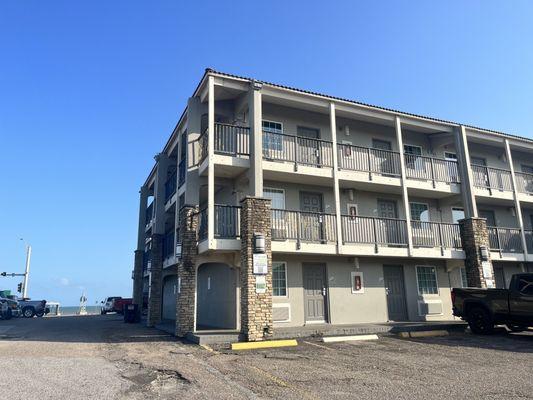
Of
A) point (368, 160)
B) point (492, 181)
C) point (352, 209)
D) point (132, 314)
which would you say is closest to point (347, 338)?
point (352, 209)

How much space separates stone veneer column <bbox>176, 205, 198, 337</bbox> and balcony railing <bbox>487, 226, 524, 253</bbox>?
1290 centimetres

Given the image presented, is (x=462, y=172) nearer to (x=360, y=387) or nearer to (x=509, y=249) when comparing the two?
(x=509, y=249)

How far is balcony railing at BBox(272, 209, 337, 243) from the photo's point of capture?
14.4 metres

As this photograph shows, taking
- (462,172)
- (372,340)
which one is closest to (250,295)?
(372,340)

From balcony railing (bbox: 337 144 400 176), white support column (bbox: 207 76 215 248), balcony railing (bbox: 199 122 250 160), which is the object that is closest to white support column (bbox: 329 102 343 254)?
balcony railing (bbox: 337 144 400 176)

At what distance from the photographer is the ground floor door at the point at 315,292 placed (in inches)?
623

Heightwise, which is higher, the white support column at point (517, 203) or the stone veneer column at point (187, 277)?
the white support column at point (517, 203)

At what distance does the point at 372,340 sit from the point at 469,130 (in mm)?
11568

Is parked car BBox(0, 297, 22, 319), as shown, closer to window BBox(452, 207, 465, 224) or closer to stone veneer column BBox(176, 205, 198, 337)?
stone veneer column BBox(176, 205, 198, 337)

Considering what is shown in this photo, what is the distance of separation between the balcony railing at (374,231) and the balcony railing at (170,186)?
8.14 metres

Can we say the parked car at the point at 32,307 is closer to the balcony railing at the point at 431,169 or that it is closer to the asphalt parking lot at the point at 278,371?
the asphalt parking lot at the point at 278,371

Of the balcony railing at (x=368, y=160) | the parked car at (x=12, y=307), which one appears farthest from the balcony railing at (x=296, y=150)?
the parked car at (x=12, y=307)

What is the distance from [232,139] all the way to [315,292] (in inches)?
262

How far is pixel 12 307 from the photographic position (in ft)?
104
